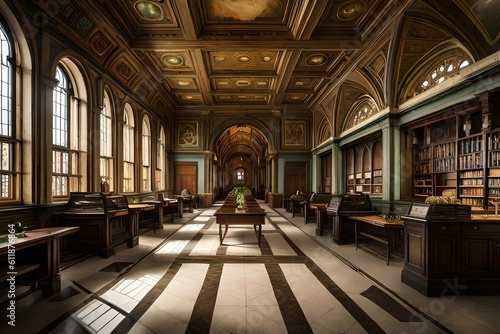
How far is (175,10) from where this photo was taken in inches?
271

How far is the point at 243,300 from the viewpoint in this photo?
3459mm

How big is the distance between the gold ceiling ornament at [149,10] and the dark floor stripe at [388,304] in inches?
317

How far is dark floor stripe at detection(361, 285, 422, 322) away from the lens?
3026 mm

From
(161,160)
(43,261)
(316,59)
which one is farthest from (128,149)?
(316,59)

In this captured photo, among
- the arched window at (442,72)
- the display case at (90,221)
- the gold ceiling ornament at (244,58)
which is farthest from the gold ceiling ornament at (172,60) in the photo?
the arched window at (442,72)

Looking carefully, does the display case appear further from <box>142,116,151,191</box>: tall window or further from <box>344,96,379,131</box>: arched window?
<box>344,96,379,131</box>: arched window

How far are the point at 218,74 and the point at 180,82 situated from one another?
2.27m

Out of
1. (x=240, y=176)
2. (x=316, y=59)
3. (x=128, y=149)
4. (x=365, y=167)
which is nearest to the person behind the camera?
(x=316, y=59)

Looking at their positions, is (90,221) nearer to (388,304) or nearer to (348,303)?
(348,303)

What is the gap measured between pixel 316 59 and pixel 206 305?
9.43 meters

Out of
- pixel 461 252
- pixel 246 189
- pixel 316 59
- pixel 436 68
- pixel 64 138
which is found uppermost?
pixel 316 59

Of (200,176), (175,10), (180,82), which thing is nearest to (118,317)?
(175,10)

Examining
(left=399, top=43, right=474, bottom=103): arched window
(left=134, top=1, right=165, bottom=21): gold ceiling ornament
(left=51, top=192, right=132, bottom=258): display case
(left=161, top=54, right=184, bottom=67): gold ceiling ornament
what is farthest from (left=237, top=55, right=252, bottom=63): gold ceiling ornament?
(left=51, top=192, right=132, bottom=258): display case

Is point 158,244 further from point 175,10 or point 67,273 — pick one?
point 175,10
